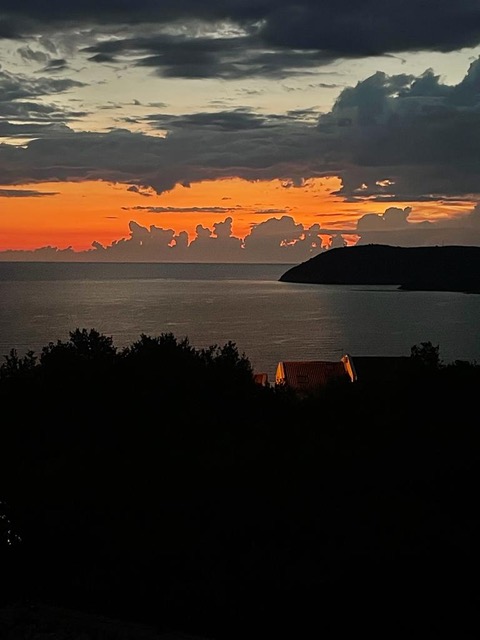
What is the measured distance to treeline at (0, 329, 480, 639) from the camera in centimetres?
1038

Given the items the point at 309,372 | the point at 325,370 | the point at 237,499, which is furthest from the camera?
the point at 309,372

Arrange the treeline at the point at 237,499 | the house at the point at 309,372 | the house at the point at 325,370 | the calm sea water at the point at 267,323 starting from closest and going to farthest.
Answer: the treeline at the point at 237,499
the house at the point at 325,370
the house at the point at 309,372
the calm sea water at the point at 267,323

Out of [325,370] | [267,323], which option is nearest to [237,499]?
[325,370]

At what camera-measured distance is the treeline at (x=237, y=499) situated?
1038cm

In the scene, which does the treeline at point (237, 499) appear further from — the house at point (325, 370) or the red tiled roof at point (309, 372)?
the red tiled roof at point (309, 372)

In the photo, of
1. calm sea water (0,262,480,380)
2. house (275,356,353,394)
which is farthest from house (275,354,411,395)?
calm sea water (0,262,480,380)

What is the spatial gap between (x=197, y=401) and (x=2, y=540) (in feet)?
17.9

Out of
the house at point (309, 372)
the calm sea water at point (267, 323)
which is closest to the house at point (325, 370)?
the house at point (309, 372)

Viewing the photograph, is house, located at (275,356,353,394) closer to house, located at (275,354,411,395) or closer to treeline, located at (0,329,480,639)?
house, located at (275,354,411,395)

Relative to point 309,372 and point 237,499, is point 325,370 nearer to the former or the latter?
point 309,372

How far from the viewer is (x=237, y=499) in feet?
42.2

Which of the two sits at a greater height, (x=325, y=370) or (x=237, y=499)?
(x=325, y=370)

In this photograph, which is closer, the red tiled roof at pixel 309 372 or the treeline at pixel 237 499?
the treeline at pixel 237 499

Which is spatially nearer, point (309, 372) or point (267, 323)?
point (309, 372)
